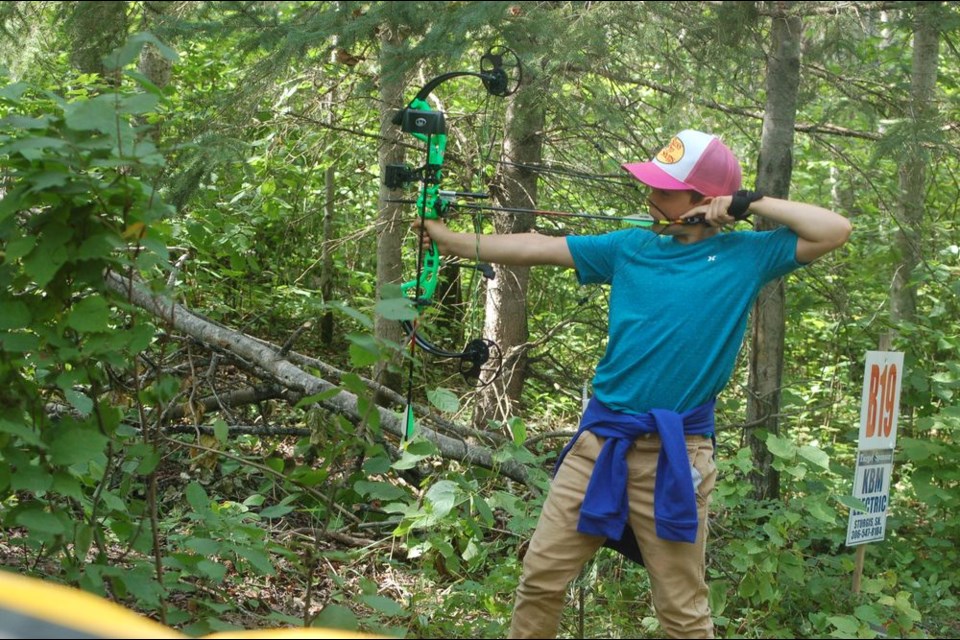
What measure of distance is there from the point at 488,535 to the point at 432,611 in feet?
3.49

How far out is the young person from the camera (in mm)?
3602

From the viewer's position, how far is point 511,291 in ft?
22.4

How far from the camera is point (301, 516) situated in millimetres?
6070

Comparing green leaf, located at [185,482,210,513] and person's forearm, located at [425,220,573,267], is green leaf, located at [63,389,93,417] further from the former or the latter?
person's forearm, located at [425,220,573,267]

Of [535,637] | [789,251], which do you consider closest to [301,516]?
[535,637]

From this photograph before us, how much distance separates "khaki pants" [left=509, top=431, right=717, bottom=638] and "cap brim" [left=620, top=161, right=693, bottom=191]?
36.2 inches

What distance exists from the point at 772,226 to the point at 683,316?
2376 mm

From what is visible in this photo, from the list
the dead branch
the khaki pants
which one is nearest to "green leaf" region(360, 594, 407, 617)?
the khaki pants

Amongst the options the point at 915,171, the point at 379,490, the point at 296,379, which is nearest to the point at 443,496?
the point at 379,490

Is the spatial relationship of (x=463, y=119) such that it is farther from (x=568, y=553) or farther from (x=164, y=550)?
(x=568, y=553)

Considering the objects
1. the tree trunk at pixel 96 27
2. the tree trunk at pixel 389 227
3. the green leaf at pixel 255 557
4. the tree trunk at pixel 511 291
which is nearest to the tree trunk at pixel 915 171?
the tree trunk at pixel 511 291

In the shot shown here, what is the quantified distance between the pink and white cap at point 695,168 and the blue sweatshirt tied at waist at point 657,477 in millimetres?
806

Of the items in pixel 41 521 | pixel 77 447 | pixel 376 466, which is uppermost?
pixel 77 447

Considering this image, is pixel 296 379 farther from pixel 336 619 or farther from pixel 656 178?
pixel 656 178
